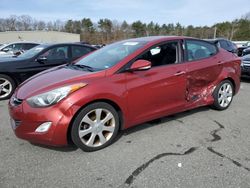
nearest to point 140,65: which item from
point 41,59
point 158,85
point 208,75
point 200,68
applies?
point 158,85

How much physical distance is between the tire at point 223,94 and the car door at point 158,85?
973 millimetres

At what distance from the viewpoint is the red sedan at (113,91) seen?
3012 millimetres

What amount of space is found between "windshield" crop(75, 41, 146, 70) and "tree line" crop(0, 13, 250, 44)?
48667 millimetres

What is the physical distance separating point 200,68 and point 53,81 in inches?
97.1

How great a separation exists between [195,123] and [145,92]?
4.16ft

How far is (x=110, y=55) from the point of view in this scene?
3.94m

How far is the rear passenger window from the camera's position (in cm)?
426

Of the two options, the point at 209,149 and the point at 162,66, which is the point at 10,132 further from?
the point at 209,149

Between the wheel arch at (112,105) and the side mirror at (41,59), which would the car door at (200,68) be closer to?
the wheel arch at (112,105)

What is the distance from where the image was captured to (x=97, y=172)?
2.81 m

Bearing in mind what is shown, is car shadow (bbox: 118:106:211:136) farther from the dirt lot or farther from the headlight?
the headlight

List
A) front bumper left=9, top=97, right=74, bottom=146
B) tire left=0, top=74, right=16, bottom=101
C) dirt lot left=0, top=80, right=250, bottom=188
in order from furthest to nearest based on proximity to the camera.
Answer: tire left=0, top=74, right=16, bottom=101 < front bumper left=9, top=97, right=74, bottom=146 < dirt lot left=0, top=80, right=250, bottom=188

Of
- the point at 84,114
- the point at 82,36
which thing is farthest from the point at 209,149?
the point at 82,36

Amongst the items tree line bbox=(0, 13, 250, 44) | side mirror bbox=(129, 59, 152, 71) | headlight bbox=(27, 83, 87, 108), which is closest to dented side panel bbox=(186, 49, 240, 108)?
side mirror bbox=(129, 59, 152, 71)
